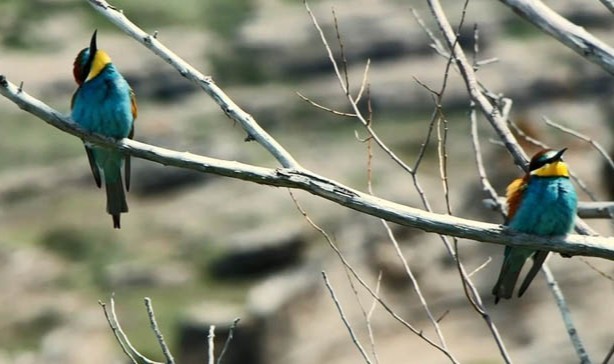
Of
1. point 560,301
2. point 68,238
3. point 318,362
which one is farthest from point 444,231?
point 68,238

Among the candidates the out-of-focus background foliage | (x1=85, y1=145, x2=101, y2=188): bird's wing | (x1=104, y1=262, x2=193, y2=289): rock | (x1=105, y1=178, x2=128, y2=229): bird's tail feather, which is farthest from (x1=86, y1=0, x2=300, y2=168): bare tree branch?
(x1=104, y1=262, x2=193, y2=289): rock

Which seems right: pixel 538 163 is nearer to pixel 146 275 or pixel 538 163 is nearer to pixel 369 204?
pixel 369 204

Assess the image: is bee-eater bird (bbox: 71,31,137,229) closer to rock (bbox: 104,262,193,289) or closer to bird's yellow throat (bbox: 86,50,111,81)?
bird's yellow throat (bbox: 86,50,111,81)

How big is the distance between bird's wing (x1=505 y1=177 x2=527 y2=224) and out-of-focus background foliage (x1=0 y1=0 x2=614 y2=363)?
3.85 m

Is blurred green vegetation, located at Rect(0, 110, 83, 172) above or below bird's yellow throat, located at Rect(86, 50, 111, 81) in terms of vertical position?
above

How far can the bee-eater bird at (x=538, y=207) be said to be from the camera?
428 cm

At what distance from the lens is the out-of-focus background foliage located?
12.0 m

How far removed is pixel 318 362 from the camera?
38.0 ft

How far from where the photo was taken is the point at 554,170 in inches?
178

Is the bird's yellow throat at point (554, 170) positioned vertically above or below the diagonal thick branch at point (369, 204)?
below

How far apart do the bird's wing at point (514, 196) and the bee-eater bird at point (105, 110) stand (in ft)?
4.61

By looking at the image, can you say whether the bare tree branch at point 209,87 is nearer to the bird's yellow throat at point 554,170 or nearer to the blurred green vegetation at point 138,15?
the bird's yellow throat at point 554,170

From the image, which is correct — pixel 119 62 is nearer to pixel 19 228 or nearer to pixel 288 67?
pixel 288 67

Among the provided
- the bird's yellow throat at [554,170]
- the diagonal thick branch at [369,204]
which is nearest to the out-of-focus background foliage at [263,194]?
the bird's yellow throat at [554,170]
